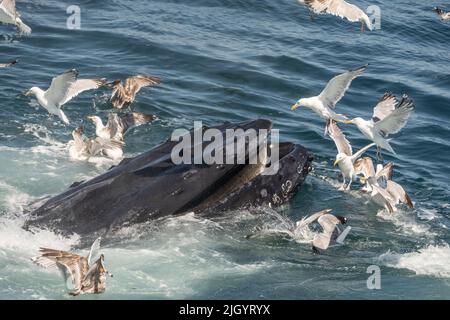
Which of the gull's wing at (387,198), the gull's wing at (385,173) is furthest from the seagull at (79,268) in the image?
the gull's wing at (385,173)

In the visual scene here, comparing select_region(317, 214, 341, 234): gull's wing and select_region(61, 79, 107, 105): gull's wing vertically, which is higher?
select_region(61, 79, 107, 105): gull's wing

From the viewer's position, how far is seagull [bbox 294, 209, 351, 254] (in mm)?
12039

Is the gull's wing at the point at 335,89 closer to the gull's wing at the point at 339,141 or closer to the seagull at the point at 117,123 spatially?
A: the gull's wing at the point at 339,141

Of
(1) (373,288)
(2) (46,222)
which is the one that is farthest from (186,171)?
(1) (373,288)

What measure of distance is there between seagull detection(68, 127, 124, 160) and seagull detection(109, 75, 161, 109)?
3.24 metres

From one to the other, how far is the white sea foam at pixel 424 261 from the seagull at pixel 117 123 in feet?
19.3

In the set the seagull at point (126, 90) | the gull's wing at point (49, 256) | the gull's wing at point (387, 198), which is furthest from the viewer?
the seagull at point (126, 90)

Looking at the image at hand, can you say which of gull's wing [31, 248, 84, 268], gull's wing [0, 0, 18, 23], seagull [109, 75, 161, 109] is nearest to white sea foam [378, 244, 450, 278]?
gull's wing [31, 248, 84, 268]

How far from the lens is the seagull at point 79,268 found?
991 cm

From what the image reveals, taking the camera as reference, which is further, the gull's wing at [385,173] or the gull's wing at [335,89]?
the gull's wing at [335,89]

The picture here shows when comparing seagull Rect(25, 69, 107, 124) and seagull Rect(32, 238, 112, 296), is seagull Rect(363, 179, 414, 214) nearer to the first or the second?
seagull Rect(32, 238, 112, 296)

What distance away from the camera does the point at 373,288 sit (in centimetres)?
1116

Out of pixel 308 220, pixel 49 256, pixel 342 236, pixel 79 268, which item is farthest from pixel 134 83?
pixel 79 268
